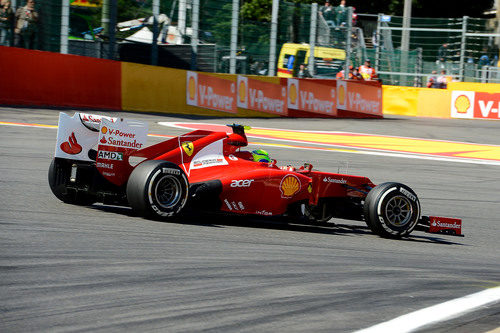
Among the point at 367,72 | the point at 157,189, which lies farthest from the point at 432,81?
the point at 157,189

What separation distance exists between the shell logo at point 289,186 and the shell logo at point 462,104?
818 inches

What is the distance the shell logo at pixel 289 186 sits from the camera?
689 cm

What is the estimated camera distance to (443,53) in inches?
1099

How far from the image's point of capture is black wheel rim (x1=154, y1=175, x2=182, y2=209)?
622 cm

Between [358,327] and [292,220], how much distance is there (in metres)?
3.22

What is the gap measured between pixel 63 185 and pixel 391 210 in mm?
3062

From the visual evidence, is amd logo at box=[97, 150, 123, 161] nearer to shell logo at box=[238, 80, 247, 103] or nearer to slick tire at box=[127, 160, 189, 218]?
slick tire at box=[127, 160, 189, 218]

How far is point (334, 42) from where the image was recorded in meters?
23.8

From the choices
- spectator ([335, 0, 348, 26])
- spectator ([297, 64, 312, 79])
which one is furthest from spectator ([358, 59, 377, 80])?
spectator ([297, 64, 312, 79])

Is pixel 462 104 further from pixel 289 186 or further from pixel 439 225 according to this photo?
pixel 289 186

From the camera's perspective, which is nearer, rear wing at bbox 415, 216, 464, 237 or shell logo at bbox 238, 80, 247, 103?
rear wing at bbox 415, 216, 464, 237

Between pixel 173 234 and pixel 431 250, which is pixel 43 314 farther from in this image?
pixel 431 250

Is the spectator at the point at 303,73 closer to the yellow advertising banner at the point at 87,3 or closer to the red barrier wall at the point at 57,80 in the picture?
the red barrier wall at the point at 57,80

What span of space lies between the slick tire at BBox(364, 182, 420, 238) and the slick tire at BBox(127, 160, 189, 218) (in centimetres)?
184
